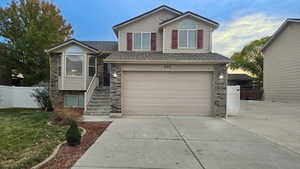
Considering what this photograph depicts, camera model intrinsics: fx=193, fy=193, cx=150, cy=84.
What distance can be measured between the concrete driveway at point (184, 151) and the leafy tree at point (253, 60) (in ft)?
91.2

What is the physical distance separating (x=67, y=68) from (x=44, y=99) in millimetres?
2640

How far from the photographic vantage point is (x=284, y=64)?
18109mm

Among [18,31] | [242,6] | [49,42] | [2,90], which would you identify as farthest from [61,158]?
[18,31]

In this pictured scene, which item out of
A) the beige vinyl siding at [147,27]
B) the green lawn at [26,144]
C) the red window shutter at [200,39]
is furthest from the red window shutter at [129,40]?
the green lawn at [26,144]

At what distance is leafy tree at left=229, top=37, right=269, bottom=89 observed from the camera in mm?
31789

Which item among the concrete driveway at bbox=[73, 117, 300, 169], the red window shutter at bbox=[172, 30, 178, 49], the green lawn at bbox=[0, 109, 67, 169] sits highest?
the red window shutter at bbox=[172, 30, 178, 49]

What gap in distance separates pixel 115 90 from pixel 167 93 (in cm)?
296

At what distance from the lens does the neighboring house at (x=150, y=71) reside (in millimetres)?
10797

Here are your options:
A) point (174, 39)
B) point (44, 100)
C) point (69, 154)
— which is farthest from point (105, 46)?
point (69, 154)

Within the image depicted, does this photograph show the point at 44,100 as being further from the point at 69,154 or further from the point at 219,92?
the point at 219,92

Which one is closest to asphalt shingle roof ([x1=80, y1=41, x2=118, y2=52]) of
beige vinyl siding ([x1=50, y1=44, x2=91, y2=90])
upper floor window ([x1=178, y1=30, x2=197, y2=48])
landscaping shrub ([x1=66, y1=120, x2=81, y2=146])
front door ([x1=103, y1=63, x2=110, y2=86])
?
front door ([x1=103, y1=63, x2=110, y2=86])

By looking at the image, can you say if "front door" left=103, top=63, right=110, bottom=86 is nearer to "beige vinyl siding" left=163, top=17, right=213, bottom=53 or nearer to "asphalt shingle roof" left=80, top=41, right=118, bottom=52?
"asphalt shingle roof" left=80, top=41, right=118, bottom=52

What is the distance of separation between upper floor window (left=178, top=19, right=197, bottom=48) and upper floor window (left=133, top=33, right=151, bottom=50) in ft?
8.32

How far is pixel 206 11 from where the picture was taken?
1956 centimetres
